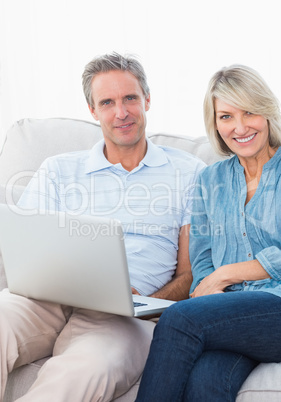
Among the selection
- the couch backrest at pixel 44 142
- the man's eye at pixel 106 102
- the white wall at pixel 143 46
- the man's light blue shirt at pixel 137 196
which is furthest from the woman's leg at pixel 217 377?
the white wall at pixel 143 46

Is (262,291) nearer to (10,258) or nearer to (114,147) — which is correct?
(10,258)

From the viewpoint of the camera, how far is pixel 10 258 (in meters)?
1.56

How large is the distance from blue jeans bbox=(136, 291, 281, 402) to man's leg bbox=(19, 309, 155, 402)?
12 cm

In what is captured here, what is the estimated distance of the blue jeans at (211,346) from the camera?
50.4 inches

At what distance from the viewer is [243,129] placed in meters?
1.65

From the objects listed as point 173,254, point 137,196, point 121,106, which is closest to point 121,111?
point 121,106

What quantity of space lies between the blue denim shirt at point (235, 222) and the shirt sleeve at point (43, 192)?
526mm

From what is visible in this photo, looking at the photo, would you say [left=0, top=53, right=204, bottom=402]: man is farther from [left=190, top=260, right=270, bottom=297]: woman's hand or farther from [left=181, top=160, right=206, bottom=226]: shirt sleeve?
[left=190, top=260, right=270, bottom=297]: woman's hand

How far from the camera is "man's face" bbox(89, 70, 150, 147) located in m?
1.99

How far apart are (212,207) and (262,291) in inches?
14.7

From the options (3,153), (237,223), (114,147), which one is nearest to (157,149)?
(114,147)

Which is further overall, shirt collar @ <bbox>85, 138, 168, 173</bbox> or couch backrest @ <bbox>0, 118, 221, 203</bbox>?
couch backrest @ <bbox>0, 118, 221, 203</bbox>

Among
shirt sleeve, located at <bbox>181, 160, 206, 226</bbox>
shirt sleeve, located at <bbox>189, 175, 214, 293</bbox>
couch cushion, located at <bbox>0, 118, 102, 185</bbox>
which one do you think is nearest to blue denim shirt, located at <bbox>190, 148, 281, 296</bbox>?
shirt sleeve, located at <bbox>189, 175, 214, 293</bbox>

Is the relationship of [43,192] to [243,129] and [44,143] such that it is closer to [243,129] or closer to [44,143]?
[44,143]
